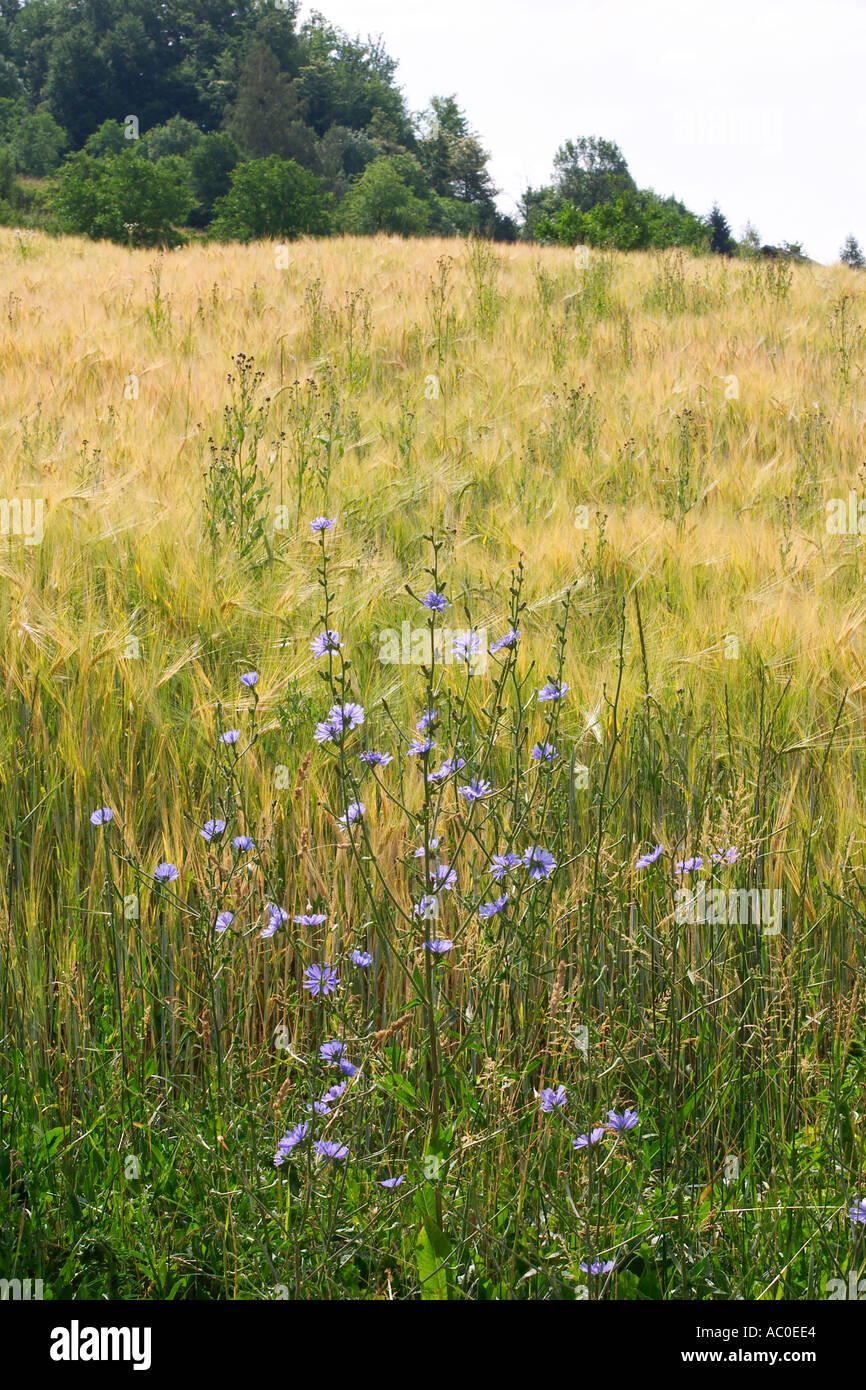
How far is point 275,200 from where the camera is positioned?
19672 millimetres

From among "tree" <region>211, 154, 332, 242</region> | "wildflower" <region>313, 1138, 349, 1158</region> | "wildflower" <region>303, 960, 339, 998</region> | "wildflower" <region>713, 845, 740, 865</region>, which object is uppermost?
"tree" <region>211, 154, 332, 242</region>

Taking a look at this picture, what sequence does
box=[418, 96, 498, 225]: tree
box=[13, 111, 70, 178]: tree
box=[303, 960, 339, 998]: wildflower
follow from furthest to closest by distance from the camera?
box=[418, 96, 498, 225]: tree < box=[13, 111, 70, 178]: tree < box=[303, 960, 339, 998]: wildflower

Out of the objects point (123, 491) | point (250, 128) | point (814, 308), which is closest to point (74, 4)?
point (250, 128)

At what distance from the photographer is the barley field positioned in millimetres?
1242

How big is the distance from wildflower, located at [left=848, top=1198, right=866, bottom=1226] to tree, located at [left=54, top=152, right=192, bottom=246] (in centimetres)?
1859

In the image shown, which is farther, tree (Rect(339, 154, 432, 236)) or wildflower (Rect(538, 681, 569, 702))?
tree (Rect(339, 154, 432, 236))

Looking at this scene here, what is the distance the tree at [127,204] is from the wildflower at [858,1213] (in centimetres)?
1859

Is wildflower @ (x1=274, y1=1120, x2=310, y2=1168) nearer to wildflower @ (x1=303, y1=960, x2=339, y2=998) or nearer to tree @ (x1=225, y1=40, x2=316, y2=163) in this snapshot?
wildflower @ (x1=303, y1=960, x2=339, y2=998)

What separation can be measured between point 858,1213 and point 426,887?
0.59 meters

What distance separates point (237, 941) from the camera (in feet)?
5.20

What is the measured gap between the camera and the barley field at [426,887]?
124 cm
